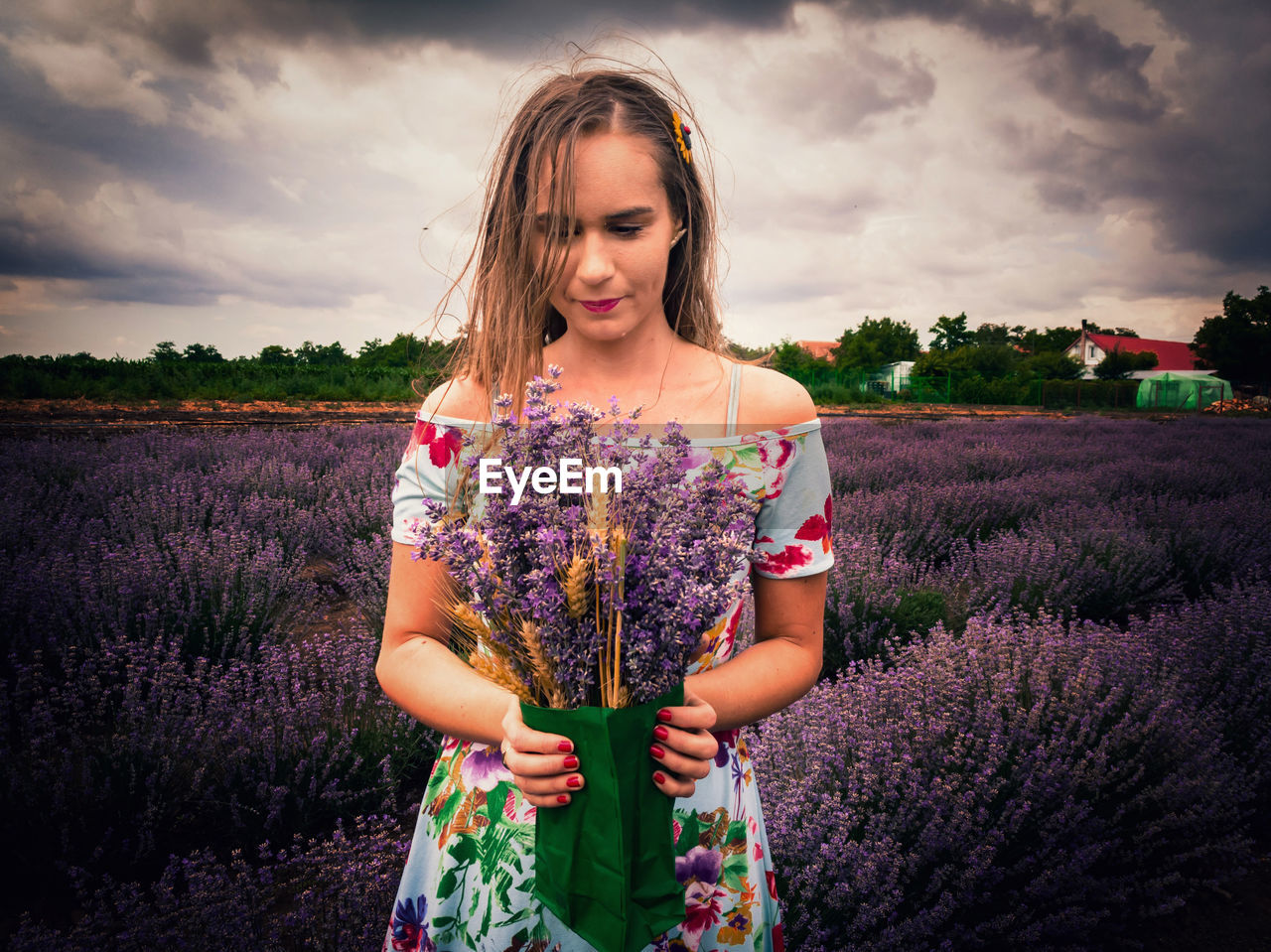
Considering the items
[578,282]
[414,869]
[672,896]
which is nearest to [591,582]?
[672,896]

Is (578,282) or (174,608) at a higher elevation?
(578,282)

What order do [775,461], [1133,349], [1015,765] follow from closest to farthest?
[775,461] → [1015,765] → [1133,349]

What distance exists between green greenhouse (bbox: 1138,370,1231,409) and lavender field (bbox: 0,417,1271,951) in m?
42.9

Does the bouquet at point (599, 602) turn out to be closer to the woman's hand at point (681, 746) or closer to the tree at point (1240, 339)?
the woman's hand at point (681, 746)

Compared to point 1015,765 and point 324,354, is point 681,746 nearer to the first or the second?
point 1015,765

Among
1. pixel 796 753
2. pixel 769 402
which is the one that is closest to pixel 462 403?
pixel 769 402

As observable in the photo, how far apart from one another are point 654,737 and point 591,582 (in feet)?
0.62

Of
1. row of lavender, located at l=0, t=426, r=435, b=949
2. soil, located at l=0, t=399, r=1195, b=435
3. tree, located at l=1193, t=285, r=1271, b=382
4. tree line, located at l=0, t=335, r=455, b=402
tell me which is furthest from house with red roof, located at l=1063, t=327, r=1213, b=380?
row of lavender, located at l=0, t=426, r=435, b=949

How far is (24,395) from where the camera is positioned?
13203 mm

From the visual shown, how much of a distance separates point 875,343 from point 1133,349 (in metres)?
29.9

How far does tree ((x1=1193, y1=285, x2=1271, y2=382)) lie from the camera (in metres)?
30.2

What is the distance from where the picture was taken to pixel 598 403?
1.19 metres

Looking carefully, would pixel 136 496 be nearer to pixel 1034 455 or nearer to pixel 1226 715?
pixel 1226 715

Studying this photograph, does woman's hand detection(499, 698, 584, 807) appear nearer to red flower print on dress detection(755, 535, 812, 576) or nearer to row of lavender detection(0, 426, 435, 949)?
red flower print on dress detection(755, 535, 812, 576)
